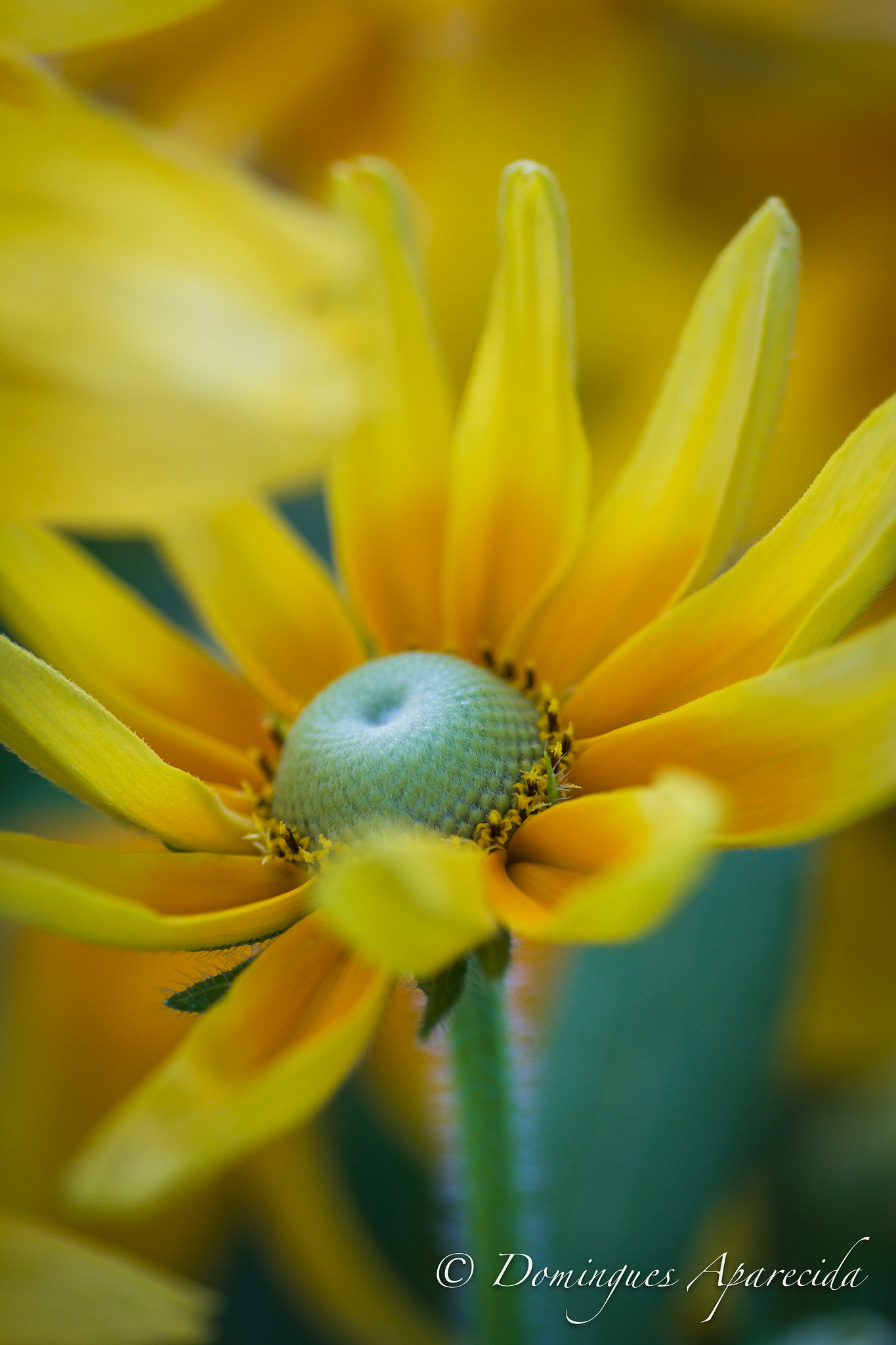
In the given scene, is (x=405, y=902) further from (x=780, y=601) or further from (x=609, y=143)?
(x=609, y=143)

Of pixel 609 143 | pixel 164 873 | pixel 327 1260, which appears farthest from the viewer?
pixel 609 143

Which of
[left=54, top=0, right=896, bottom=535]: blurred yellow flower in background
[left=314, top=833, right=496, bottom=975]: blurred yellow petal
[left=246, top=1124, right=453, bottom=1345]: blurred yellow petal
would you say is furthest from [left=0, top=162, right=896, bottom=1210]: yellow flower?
[left=54, top=0, right=896, bottom=535]: blurred yellow flower in background

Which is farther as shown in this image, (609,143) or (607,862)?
(609,143)

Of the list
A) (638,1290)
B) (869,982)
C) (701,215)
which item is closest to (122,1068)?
(638,1290)

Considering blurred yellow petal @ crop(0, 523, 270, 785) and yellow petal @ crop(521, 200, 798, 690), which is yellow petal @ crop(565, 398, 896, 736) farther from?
blurred yellow petal @ crop(0, 523, 270, 785)

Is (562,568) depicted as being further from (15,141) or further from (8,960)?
(8,960)

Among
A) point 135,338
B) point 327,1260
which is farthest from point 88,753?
point 327,1260

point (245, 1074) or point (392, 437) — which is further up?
point (392, 437)
